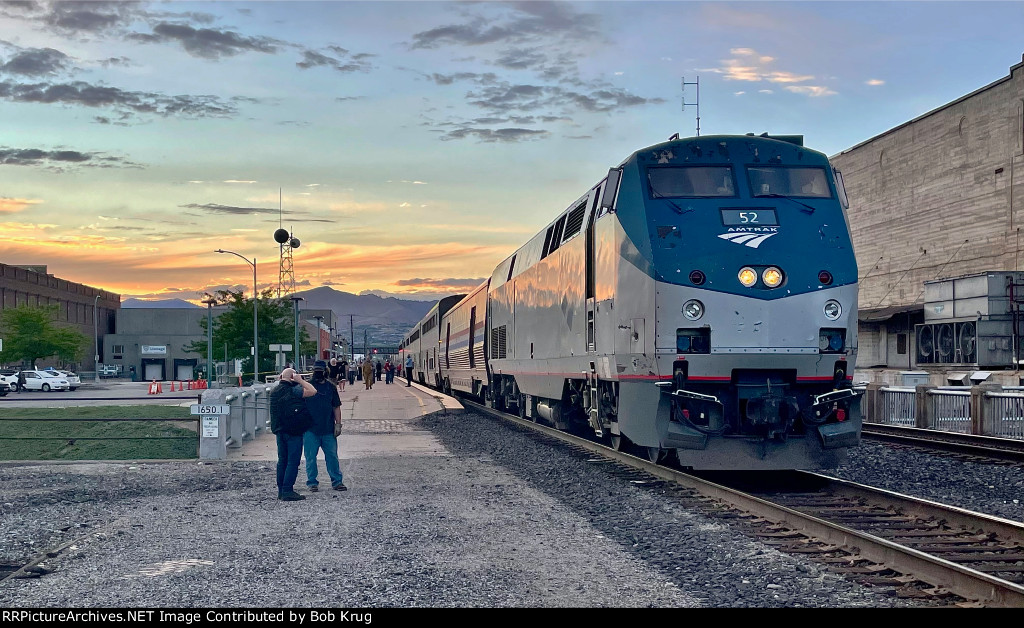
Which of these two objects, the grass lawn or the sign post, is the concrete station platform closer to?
the sign post

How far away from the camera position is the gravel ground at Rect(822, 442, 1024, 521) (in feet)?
38.0

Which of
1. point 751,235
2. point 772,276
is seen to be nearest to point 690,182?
point 751,235

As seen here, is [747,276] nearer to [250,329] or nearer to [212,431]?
[212,431]

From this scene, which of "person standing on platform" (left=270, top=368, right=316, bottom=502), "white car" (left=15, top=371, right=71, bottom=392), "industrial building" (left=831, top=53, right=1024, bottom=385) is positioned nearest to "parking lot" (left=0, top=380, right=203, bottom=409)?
"white car" (left=15, top=371, right=71, bottom=392)

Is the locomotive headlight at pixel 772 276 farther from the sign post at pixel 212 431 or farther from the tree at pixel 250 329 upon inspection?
the tree at pixel 250 329

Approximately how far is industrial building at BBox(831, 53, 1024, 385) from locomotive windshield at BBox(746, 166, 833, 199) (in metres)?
29.0

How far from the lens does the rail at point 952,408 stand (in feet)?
64.1

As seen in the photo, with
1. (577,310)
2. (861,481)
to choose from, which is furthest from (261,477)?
(861,481)

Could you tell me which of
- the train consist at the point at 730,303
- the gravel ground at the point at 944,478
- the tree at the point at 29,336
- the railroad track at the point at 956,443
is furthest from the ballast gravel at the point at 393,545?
the tree at the point at 29,336

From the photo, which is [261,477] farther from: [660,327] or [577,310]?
[660,327]

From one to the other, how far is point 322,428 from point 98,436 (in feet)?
62.1

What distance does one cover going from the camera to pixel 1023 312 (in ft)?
142

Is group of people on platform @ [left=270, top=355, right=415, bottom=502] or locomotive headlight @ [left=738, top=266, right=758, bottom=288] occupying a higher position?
locomotive headlight @ [left=738, top=266, right=758, bottom=288]

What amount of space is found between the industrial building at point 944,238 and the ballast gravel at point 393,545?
31.0 m
